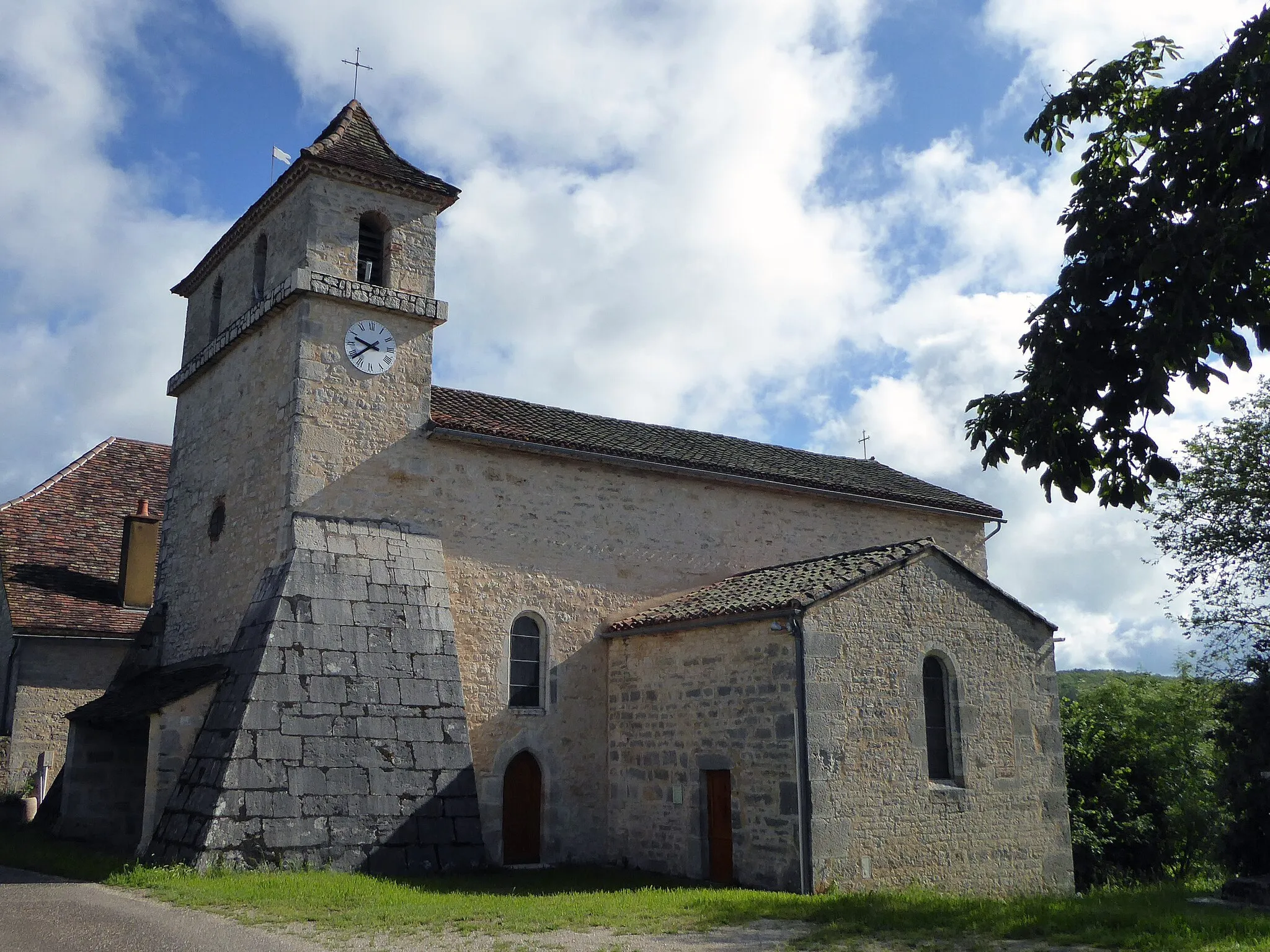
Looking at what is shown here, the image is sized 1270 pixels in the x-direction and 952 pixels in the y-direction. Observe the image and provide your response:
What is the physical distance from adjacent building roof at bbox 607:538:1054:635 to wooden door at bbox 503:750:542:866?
96.6 inches

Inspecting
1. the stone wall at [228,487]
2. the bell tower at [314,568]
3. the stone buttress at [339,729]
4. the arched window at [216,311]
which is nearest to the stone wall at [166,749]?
the bell tower at [314,568]

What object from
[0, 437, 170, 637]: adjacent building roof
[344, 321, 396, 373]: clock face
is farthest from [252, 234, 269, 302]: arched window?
[0, 437, 170, 637]: adjacent building roof

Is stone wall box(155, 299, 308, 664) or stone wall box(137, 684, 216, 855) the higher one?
stone wall box(155, 299, 308, 664)

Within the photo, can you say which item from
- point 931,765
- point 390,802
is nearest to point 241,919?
point 390,802

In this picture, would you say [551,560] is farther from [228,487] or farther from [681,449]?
[228,487]

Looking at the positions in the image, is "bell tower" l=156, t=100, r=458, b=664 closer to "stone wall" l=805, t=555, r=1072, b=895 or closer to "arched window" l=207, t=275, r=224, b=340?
"arched window" l=207, t=275, r=224, b=340

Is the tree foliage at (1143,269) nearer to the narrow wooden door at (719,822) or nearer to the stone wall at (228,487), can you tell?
the narrow wooden door at (719,822)

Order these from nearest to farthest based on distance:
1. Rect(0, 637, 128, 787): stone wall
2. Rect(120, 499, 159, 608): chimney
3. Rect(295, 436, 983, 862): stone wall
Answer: Rect(295, 436, 983, 862): stone wall → Rect(0, 637, 128, 787): stone wall → Rect(120, 499, 159, 608): chimney

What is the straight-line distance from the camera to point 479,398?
1814cm

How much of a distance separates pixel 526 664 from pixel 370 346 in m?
5.30

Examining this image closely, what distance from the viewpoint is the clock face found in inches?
605

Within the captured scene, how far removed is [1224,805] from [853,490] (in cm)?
789

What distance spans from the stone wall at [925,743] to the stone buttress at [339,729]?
4.80 metres

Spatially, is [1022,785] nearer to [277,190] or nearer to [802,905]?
[802,905]
